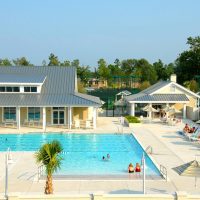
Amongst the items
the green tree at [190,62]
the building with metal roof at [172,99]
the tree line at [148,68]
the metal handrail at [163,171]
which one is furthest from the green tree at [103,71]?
the metal handrail at [163,171]

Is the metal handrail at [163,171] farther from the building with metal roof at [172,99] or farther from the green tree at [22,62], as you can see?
the green tree at [22,62]

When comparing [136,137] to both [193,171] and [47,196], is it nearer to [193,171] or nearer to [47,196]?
[193,171]

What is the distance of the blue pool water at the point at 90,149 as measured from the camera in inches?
851

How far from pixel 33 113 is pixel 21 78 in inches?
159

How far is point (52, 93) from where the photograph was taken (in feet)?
127

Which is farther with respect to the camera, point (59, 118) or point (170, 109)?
point (170, 109)

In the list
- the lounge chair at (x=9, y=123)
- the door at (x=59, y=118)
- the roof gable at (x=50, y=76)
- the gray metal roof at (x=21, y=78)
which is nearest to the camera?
the lounge chair at (x=9, y=123)

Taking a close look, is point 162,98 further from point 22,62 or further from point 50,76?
point 22,62

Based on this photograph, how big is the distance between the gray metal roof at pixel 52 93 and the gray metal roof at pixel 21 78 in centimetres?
50

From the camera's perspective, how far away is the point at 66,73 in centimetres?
4259

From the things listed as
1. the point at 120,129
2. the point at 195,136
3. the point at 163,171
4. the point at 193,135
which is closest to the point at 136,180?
the point at 163,171

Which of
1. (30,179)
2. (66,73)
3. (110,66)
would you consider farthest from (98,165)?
(110,66)

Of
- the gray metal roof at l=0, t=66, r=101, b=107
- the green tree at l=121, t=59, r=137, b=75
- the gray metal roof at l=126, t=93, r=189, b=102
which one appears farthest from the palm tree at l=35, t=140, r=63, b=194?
the green tree at l=121, t=59, r=137, b=75

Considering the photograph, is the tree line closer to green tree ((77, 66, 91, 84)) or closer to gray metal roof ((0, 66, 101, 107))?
green tree ((77, 66, 91, 84))
